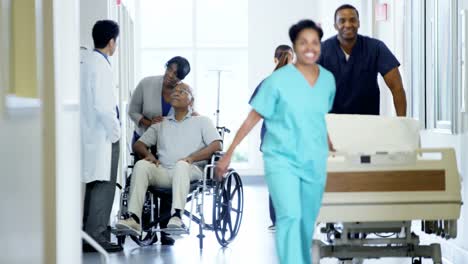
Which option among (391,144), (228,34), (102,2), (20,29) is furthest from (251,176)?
(20,29)

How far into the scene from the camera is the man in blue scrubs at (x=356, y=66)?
517cm

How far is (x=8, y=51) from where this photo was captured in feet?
10.5

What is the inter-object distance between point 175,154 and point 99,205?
65 cm

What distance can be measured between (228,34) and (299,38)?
31.9 ft

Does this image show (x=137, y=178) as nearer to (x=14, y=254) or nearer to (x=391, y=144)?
(x=391, y=144)

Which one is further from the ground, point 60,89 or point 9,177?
point 60,89

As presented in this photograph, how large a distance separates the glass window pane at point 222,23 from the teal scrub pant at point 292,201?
382 inches

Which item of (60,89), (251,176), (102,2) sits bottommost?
(251,176)

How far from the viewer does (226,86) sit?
13.8m

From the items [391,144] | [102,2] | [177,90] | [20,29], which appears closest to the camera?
[20,29]

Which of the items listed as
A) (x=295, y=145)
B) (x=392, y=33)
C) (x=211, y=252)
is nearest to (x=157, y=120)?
(x=211, y=252)

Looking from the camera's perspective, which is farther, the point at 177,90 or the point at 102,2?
the point at 102,2

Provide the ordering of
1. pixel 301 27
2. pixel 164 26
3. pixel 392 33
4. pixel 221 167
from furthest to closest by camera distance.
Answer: pixel 164 26, pixel 392 33, pixel 301 27, pixel 221 167

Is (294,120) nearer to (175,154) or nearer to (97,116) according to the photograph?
(97,116)
